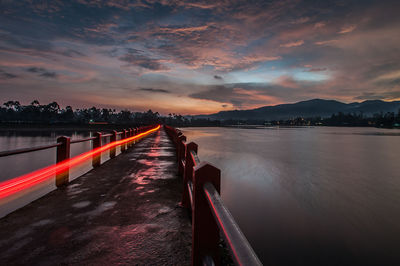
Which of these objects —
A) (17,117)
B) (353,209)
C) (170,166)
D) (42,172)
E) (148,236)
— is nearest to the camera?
(148,236)

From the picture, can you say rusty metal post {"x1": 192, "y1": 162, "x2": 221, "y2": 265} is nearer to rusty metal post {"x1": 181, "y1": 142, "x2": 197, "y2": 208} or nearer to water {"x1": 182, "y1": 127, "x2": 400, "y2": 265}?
A: rusty metal post {"x1": 181, "y1": 142, "x2": 197, "y2": 208}

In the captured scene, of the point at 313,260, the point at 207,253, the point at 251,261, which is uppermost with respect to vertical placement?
the point at 251,261

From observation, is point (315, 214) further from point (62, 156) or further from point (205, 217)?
point (62, 156)

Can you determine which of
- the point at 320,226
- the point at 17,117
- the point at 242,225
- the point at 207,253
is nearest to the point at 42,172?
the point at 207,253

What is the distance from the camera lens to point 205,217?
1983 mm

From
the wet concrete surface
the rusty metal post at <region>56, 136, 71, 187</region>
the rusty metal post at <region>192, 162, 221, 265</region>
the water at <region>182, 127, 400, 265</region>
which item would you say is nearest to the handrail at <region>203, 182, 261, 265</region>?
the rusty metal post at <region>192, 162, 221, 265</region>

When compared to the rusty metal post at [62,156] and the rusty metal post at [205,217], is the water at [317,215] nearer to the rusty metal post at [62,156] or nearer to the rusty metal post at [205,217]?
the rusty metal post at [205,217]

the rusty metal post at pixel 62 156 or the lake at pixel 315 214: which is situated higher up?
the rusty metal post at pixel 62 156

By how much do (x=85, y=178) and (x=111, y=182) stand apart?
113cm

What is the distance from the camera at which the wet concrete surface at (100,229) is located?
2.73m

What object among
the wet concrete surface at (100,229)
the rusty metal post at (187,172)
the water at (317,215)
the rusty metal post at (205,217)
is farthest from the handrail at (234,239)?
the water at (317,215)

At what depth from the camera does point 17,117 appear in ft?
645

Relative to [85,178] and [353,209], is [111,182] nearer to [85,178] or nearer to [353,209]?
[85,178]

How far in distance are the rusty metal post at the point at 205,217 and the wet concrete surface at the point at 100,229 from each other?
2.77 ft
